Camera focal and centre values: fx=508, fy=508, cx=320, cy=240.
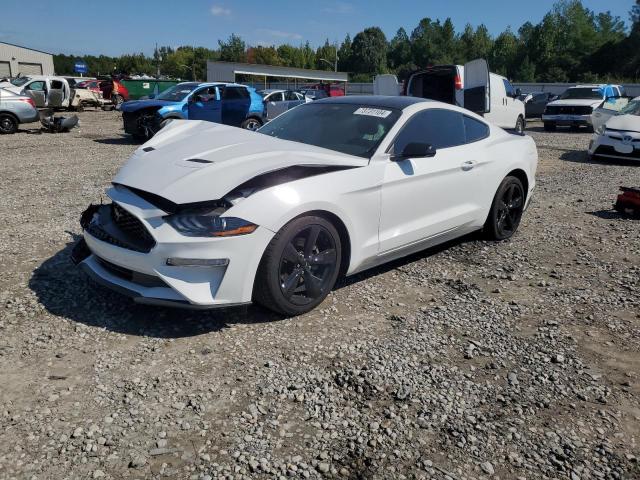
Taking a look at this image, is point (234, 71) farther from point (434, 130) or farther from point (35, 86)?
point (434, 130)

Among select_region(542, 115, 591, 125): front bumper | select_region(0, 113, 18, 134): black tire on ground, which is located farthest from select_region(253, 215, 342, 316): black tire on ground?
select_region(542, 115, 591, 125): front bumper

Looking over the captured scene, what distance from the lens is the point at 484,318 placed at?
12.4 feet

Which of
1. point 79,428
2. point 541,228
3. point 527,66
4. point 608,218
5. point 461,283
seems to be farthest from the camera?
point 527,66

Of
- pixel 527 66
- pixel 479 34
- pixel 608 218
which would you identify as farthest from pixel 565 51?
pixel 608 218

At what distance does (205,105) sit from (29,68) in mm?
52428

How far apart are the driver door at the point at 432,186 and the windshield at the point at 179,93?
1082 cm

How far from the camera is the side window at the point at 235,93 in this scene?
1473cm

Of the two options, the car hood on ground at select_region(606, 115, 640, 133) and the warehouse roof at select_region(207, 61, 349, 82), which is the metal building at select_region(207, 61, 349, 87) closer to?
the warehouse roof at select_region(207, 61, 349, 82)

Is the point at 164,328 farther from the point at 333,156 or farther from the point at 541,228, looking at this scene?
the point at 541,228

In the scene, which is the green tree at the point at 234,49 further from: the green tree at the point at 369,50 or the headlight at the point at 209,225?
the headlight at the point at 209,225

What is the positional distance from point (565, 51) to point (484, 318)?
81.1m

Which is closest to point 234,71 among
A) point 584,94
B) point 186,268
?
point 584,94

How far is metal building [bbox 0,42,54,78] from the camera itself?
51.8m

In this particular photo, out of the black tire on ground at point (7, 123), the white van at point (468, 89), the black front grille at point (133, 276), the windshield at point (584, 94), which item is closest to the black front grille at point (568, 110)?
the windshield at point (584, 94)
